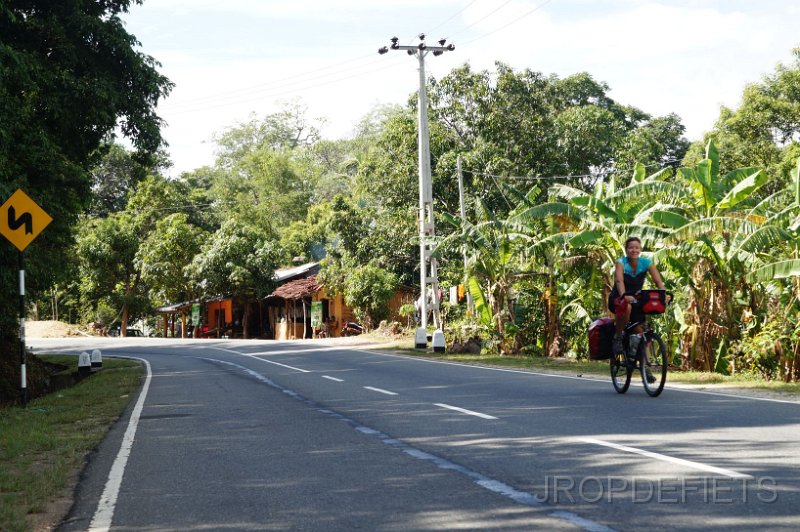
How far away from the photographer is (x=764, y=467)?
6.55m

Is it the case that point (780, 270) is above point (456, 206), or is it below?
below

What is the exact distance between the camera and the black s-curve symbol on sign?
14.4 metres

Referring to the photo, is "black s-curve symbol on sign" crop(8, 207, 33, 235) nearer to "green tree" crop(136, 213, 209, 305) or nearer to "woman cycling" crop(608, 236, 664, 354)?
"woman cycling" crop(608, 236, 664, 354)

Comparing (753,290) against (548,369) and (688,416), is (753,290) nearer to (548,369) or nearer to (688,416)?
(548,369)

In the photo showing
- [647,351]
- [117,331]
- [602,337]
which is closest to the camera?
[647,351]

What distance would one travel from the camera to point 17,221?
14.5 metres

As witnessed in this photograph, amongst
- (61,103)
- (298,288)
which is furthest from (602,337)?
(298,288)

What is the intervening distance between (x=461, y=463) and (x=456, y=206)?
32076mm

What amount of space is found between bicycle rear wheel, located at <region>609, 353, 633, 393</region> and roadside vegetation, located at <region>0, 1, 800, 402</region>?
200 inches

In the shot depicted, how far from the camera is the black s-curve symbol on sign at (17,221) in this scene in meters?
14.4

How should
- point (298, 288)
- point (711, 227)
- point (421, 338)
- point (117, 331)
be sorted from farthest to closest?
point (117, 331) < point (298, 288) < point (421, 338) < point (711, 227)

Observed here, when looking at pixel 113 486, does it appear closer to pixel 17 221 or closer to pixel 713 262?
pixel 17 221

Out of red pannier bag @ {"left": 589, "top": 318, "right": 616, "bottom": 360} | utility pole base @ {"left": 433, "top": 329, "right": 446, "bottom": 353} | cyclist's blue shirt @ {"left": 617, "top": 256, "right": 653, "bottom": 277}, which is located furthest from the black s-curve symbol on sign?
utility pole base @ {"left": 433, "top": 329, "right": 446, "bottom": 353}

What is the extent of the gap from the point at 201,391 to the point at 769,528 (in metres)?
12.5
